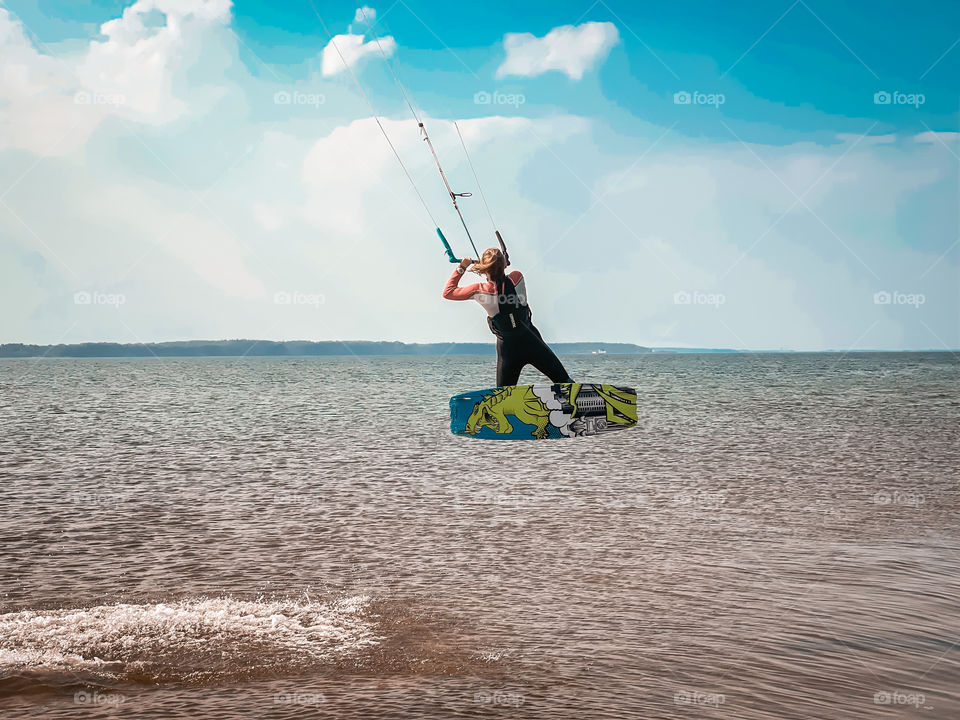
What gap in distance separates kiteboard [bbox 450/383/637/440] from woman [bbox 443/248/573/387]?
53 centimetres

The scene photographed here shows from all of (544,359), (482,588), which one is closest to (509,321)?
(544,359)

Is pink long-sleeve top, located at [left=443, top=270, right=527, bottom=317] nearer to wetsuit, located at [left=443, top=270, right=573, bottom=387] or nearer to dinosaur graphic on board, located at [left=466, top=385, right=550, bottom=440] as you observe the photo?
wetsuit, located at [left=443, top=270, right=573, bottom=387]

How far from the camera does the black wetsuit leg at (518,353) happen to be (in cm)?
1031

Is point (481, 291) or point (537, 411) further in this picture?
point (537, 411)

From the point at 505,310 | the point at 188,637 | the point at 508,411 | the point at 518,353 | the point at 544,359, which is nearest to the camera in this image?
the point at 188,637

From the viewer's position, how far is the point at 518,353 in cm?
1034

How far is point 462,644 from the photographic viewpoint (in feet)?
22.4

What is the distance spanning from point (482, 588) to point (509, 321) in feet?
11.1

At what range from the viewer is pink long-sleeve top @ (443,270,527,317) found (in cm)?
996

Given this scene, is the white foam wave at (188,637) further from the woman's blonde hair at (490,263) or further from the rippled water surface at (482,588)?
the woman's blonde hair at (490,263)

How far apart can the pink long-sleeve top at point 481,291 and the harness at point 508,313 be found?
51 mm

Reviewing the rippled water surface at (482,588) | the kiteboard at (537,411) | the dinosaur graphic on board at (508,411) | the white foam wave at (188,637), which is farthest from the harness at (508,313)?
the white foam wave at (188,637)

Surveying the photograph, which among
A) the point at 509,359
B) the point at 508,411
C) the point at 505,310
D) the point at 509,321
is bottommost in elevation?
the point at 508,411

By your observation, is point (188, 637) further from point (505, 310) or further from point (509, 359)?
point (505, 310)
